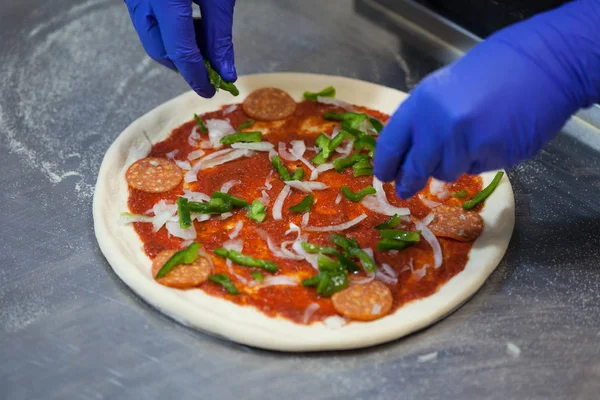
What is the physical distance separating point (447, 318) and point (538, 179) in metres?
1.02

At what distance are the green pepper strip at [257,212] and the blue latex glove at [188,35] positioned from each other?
626 mm

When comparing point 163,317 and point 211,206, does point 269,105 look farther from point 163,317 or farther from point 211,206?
point 163,317

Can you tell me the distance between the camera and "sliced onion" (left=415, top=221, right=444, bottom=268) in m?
2.90

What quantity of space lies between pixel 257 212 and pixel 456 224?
834mm

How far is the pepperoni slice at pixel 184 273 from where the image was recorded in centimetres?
277

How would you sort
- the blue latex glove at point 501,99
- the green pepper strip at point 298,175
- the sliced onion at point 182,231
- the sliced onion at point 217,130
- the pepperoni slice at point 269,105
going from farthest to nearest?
the pepperoni slice at point 269,105 → the sliced onion at point 217,130 → the green pepper strip at point 298,175 → the sliced onion at point 182,231 → the blue latex glove at point 501,99

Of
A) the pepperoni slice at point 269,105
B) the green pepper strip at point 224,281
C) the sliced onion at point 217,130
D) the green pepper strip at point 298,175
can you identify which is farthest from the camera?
the pepperoni slice at point 269,105

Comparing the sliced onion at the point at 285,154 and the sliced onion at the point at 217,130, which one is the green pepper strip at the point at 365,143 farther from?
the sliced onion at the point at 217,130

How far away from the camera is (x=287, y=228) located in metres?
3.01

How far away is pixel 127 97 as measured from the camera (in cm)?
393

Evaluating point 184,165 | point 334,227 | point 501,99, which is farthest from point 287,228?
point 501,99

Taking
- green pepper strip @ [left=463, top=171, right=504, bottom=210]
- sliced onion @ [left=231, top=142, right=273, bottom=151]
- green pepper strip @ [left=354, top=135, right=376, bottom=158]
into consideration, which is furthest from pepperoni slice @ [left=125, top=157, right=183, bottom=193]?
green pepper strip @ [left=463, top=171, right=504, bottom=210]

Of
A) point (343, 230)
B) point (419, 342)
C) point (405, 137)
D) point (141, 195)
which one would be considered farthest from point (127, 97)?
point (419, 342)

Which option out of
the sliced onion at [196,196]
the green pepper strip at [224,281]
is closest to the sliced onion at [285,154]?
the sliced onion at [196,196]
